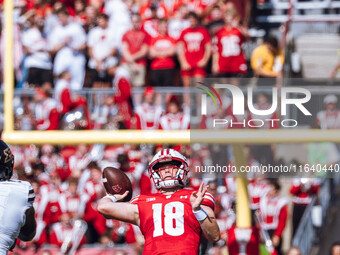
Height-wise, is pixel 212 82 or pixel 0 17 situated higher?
pixel 0 17

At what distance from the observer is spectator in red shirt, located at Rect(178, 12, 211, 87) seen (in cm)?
912

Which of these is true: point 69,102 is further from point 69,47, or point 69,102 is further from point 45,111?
point 69,47

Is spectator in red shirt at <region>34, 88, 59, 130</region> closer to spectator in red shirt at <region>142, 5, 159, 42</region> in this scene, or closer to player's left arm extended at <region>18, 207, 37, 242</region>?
spectator in red shirt at <region>142, 5, 159, 42</region>

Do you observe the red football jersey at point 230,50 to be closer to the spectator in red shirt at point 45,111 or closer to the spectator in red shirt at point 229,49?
the spectator in red shirt at point 229,49

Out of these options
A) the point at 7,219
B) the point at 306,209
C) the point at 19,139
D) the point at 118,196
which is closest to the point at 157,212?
the point at 118,196

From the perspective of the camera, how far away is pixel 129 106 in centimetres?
838

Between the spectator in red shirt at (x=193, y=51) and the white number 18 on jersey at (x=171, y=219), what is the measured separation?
15.4 feet

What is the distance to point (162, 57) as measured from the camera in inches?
365

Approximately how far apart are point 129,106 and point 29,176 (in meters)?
1.42

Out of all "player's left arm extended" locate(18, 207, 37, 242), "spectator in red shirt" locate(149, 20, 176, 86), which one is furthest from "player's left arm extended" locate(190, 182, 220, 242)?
"spectator in red shirt" locate(149, 20, 176, 86)

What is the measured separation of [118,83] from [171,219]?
449cm

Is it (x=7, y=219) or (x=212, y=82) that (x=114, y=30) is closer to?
(x=212, y=82)

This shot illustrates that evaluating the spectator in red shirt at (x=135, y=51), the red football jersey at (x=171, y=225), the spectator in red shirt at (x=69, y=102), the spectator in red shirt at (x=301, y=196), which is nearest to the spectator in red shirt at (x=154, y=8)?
the spectator in red shirt at (x=135, y=51)

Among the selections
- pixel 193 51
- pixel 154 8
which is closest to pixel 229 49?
pixel 193 51
